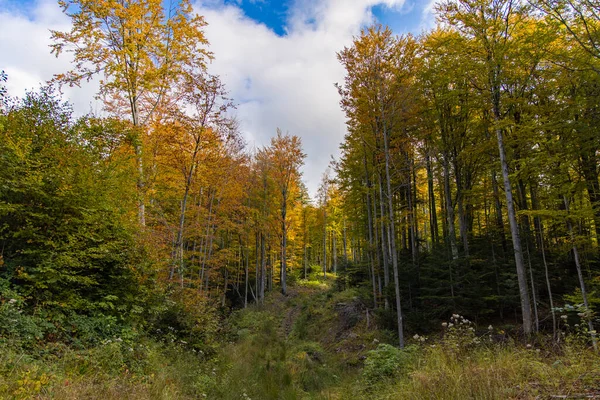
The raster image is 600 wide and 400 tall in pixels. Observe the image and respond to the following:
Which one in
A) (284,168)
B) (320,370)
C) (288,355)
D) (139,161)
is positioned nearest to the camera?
(320,370)

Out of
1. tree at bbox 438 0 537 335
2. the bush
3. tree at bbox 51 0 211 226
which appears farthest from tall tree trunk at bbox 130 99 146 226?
tree at bbox 438 0 537 335

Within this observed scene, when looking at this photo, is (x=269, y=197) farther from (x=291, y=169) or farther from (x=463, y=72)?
(x=463, y=72)

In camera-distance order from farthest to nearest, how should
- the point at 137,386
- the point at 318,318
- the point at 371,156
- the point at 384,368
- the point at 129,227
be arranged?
the point at 318,318, the point at 371,156, the point at 129,227, the point at 384,368, the point at 137,386

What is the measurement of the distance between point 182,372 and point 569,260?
12.8m

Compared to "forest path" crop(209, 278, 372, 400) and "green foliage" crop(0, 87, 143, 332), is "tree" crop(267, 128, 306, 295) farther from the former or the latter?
"green foliage" crop(0, 87, 143, 332)

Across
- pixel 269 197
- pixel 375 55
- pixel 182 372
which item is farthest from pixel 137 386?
pixel 269 197

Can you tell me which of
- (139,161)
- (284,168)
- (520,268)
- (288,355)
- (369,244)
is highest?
(284,168)

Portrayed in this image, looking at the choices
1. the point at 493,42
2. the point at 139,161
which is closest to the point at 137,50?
the point at 139,161

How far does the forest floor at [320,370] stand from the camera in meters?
3.23

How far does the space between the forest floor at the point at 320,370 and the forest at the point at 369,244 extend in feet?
0.14

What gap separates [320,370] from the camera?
Answer: 344 inches

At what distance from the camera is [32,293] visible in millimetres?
4801

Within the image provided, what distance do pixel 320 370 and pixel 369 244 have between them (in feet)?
19.5

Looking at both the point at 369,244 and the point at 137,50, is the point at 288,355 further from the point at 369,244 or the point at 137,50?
the point at 137,50
